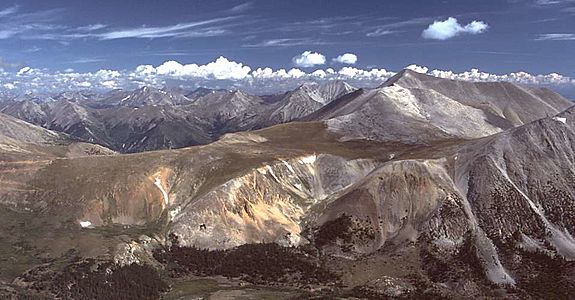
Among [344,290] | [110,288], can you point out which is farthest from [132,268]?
[344,290]

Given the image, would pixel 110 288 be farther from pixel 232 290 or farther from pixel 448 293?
pixel 448 293

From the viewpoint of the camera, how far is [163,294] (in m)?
185

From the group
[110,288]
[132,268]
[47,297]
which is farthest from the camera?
[132,268]

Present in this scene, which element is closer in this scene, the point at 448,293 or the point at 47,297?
the point at 47,297

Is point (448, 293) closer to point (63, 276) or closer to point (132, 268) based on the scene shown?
point (132, 268)

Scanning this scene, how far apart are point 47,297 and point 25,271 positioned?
20280 millimetres

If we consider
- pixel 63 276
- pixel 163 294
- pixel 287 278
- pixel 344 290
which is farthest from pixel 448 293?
pixel 63 276

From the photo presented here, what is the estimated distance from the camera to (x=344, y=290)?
188875 mm

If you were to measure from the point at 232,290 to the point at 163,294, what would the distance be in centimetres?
2218

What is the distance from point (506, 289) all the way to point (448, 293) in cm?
2007

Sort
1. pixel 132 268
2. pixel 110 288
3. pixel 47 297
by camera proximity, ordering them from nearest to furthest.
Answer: pixel 47 297, pixel 110 288, pixel 132 268

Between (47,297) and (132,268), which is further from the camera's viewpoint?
(132,268)

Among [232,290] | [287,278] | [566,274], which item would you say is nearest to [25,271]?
[232,290]

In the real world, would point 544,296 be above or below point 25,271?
below
